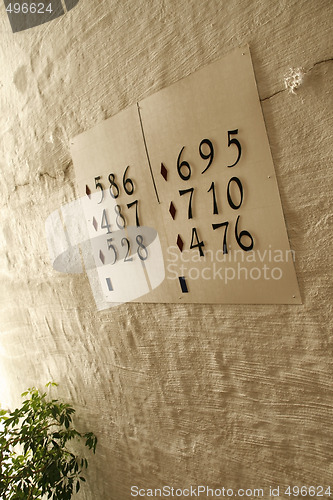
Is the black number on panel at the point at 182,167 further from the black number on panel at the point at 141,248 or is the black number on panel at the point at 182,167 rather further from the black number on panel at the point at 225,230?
the black number on panel at the point at 141,248

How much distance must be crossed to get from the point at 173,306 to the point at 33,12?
4.55ft

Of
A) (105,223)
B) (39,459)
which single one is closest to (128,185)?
(105,223)

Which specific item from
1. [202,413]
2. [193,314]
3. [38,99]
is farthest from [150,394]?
[38,99]

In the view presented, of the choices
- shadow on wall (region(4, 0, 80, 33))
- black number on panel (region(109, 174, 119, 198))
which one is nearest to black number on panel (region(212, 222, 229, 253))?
black number on panel (region(109, 174, 119, 198))

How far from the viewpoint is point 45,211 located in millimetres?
1753

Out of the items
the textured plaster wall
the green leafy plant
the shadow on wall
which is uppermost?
the shadow on wall

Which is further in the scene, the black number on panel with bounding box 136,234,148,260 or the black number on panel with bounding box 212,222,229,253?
the black number on panel with bounding box 136,234,148,260

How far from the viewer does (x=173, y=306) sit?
1281 millimetres

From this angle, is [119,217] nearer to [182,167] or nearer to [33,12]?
[182,167]

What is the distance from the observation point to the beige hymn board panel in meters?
0.99

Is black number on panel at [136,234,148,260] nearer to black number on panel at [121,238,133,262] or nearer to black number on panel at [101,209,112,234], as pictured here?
black number on panel at [121,238,133,262]

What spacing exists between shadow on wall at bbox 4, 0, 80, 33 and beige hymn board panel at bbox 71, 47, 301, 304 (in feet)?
1.67

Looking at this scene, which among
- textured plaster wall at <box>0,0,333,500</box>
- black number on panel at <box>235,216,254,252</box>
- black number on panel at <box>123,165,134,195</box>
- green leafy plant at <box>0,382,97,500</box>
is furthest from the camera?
green leafy plant at <box>0,382,97,500</box>

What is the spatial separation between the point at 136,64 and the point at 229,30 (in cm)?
36
